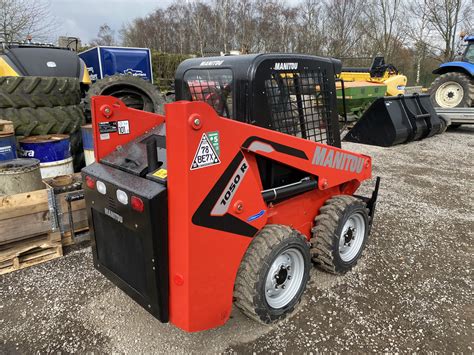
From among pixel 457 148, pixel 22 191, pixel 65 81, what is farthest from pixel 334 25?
pixel 22 191

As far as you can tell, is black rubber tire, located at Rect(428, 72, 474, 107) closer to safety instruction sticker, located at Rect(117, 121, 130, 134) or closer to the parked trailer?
the parked trailer

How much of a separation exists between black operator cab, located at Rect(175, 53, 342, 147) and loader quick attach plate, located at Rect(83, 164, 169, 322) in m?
0.88

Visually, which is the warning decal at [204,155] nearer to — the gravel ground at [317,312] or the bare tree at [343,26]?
the gravel ground at [317,312]

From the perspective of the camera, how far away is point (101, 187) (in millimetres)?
2227

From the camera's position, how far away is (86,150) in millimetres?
4609

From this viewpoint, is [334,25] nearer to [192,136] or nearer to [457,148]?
[457,148]

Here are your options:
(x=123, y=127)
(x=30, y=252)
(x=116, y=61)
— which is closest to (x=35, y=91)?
(x=30, y=252)

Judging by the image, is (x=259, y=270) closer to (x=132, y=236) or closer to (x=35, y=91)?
(x=132, y=236)

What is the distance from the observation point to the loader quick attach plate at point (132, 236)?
190 centimetres

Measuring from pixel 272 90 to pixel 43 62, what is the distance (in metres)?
4.94

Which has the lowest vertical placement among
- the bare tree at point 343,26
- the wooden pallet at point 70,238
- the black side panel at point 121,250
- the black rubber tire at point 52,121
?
the wooden pallet at point 70,238

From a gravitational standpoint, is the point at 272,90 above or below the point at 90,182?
above

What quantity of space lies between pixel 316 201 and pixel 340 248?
521mm

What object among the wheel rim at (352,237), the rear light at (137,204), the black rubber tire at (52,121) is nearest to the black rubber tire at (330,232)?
the wheel rim at (352,237)
